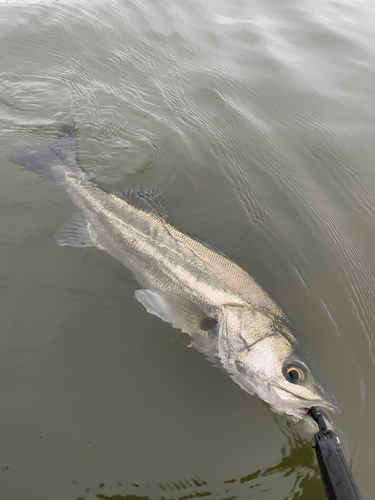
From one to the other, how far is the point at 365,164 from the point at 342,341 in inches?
145

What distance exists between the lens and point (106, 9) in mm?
9773

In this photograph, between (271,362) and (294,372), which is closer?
(294,372)

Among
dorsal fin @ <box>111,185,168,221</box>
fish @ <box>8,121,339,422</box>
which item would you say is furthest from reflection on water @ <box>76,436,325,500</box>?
dorsal fin @ <box>111,185,168,221</box>

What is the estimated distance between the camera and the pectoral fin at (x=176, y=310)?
3.56m

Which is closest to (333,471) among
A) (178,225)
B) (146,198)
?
(178,225)

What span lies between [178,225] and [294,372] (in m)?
2.47

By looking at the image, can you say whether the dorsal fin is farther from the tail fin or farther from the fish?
the tail fin

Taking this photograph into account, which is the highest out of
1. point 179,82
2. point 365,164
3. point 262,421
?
point 365,164

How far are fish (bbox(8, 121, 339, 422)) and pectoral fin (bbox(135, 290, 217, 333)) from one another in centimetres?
1

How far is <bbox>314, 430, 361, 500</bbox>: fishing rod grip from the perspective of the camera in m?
1.87

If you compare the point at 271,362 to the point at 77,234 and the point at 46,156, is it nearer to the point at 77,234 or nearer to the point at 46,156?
the point at 77,234

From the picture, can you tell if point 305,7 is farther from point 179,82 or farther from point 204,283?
point 204,283

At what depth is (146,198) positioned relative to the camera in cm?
450

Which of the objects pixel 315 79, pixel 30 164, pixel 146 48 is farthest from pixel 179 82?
Result: pixel 30 164
